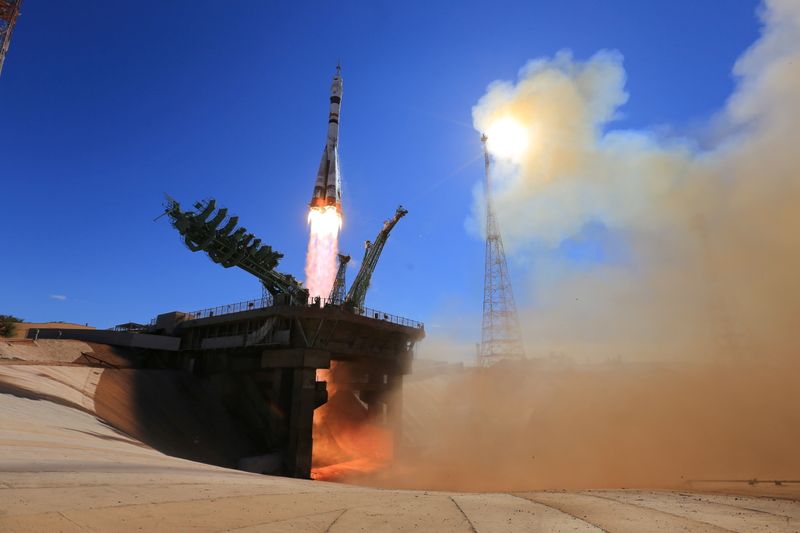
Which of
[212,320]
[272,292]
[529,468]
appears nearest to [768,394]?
[529,468]

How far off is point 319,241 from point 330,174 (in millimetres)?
7970

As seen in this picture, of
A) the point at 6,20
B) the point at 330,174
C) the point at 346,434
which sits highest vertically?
the point at 6,20

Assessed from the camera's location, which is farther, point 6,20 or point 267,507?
point 6,20

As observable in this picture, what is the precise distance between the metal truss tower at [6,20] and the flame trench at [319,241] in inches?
2196

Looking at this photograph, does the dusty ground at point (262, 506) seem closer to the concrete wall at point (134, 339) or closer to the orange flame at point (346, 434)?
the orange flame at point (346, 434)

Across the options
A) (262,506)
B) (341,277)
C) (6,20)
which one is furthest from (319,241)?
(6,20)

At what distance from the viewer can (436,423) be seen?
195ft

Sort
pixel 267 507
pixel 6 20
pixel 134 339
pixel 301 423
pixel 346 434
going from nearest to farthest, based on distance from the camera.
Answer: pixel 267 507 < pixel 301 423 < pixel 134 339 < pixel 346 434 < pixel 6 20

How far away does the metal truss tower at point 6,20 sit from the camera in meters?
62.5

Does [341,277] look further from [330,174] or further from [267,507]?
[267,507]

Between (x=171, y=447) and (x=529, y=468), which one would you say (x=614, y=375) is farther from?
(x=171, y=447)

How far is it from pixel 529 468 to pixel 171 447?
27.0m

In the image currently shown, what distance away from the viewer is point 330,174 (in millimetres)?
49312

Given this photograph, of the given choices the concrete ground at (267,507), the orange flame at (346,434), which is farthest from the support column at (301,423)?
the concrete ground at (267,507)
